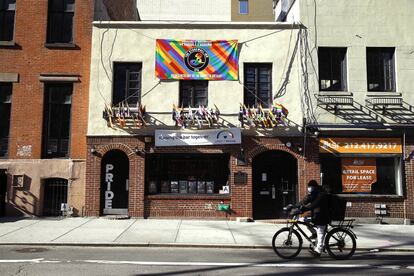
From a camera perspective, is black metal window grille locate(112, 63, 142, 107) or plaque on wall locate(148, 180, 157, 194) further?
black metal window grille locate(112, 63, 142, 107)

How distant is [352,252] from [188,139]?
7.93 meters

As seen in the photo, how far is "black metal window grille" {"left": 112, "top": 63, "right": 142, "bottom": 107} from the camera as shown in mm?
16895

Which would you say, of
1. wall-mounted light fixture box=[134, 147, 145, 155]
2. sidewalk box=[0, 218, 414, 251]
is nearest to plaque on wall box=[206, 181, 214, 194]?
sidewalk box=[0, 218, 414, 251]

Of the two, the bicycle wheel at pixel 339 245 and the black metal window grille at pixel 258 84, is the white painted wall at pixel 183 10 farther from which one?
the bicycle wheel at pixel 339 245

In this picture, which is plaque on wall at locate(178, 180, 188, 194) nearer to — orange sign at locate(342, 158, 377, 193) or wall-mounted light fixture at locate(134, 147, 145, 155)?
wall-mounted light fixture at locate(134, 147, 145, 155)

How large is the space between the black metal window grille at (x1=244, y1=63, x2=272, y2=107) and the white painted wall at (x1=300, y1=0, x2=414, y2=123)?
62.5 inches

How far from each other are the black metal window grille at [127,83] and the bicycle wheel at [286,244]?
8.64 metres

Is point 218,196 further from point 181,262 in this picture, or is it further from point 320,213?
point 181,262

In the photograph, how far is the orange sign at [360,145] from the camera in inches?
649

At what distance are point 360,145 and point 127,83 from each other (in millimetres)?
8896

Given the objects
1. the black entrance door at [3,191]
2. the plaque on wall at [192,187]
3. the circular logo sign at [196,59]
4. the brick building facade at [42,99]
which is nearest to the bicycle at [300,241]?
the plaque on wall at [192,187]

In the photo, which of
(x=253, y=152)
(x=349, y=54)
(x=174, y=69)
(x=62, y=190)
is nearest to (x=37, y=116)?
(x=62, y=190)

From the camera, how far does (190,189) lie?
1678cm

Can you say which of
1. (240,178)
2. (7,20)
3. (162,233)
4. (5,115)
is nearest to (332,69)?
(240,178)
